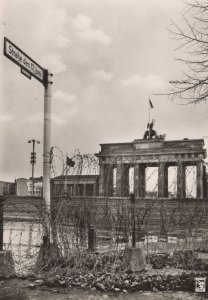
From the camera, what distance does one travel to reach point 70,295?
6.51m

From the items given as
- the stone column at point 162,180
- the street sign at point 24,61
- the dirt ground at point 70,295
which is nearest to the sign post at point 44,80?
the street sign at point 24,61

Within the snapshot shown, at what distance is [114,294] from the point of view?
6.62 metres

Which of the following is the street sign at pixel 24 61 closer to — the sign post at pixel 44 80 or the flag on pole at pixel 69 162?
the sign post at pixel 44 80

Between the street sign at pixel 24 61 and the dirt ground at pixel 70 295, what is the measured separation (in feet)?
13.0

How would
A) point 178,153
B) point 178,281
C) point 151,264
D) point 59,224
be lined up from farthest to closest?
point 178,153
point 151,264
point 59,224
point 178,281

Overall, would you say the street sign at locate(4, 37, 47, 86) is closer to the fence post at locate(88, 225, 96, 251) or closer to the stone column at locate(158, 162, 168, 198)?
the fence post at locate(88, 225, 96, 251)

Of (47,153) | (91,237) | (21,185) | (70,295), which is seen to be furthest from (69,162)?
(21,185)

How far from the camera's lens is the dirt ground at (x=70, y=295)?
6332 mm

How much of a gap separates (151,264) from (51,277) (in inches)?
98.9

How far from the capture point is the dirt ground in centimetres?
633

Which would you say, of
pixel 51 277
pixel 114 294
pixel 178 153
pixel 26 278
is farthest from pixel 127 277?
pixel 178 153

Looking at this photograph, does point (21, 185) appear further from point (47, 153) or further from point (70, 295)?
point (70, 295)

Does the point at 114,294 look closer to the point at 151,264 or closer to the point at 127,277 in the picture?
the point at 127,277

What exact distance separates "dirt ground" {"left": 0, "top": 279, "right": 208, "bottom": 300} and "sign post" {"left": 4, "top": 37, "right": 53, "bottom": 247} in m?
1.43
